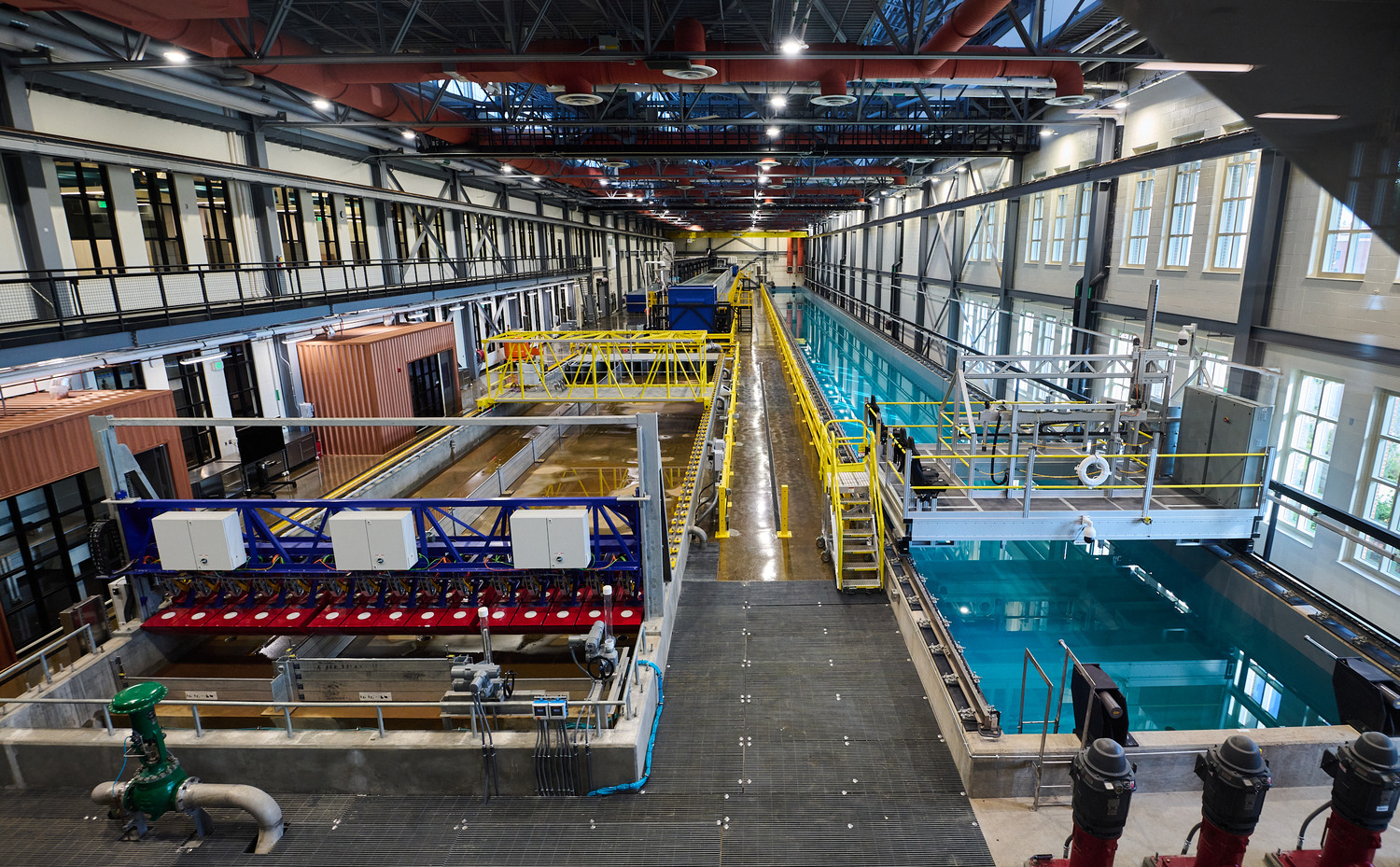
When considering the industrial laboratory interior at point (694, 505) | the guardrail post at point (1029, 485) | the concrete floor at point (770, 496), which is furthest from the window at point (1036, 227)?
the guardrail post at point (1029, 485)

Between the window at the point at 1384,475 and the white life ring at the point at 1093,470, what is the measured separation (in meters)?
3.20

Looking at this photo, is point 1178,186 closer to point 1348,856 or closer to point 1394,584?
point 1394,584

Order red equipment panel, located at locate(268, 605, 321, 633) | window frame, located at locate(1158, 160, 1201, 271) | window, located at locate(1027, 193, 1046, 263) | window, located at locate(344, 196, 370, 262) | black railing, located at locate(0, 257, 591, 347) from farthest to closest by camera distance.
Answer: window, located at locate(344, 196, 370, 262) < window, located at locate(1027, 193, 1046, 263) < window frame, located at locate(1158, 160, 1201, 271) < black railing, located at locate(0, 257, 591, 347) < red equipment panel, located at locate(268, 605, 321, 633)

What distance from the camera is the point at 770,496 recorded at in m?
11.5

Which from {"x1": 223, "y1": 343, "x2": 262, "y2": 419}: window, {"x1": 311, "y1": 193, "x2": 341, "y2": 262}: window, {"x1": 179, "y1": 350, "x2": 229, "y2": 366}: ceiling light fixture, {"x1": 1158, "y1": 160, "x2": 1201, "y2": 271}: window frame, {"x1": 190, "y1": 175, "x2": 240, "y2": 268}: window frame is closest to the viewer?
{"x1": 1158, "y1": 160, "x2": 1201, "y2": 271}: window frame

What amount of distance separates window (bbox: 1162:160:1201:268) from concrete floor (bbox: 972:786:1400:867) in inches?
371

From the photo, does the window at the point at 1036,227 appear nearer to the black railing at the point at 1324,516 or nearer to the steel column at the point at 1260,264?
the steel column at the point at 1260,264

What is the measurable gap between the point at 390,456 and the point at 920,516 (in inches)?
440

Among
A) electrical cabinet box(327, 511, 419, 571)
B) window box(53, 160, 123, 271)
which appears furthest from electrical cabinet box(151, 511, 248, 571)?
window box(53, 160, 123, 271)

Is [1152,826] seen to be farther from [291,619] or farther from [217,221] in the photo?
[217,221]

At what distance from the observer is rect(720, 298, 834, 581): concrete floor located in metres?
8.95

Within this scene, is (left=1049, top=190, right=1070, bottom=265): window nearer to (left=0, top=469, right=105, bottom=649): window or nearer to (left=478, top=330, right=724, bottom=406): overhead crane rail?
(left=478, top=330, right=724, bottom=406): overhead crane rail

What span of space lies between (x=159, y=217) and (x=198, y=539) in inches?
354

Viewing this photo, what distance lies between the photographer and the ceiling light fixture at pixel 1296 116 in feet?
4.21
